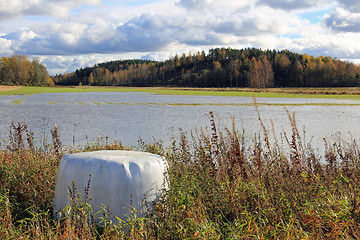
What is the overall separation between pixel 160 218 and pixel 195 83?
15170 centimetres

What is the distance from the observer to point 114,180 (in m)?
4.91

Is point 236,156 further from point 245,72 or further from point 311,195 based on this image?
point 245,72

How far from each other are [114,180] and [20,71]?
149 metres

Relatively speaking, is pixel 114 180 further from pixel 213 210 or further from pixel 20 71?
pixel 20 71

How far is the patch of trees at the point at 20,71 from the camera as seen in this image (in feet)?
443

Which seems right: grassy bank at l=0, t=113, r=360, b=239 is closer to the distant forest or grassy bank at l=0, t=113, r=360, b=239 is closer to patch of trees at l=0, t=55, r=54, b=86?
the distant forest

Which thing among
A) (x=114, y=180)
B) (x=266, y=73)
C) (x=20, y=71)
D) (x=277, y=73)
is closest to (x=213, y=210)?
(x=114, y=180)

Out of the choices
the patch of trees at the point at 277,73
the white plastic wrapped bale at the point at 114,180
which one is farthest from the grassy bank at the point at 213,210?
the patch of trees at the point at 277,73

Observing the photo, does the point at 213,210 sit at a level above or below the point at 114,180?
below

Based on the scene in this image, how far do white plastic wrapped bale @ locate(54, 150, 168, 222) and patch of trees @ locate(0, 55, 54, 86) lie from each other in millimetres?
140346

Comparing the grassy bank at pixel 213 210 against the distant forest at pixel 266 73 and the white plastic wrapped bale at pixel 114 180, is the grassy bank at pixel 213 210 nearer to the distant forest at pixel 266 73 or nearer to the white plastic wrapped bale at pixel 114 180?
the white plastic wrapped bale at pixel 114 180

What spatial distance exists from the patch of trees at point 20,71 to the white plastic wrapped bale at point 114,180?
14035cm

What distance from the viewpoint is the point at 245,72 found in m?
136

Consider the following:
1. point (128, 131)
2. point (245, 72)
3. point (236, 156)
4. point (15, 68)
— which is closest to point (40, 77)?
point (15, 68)
